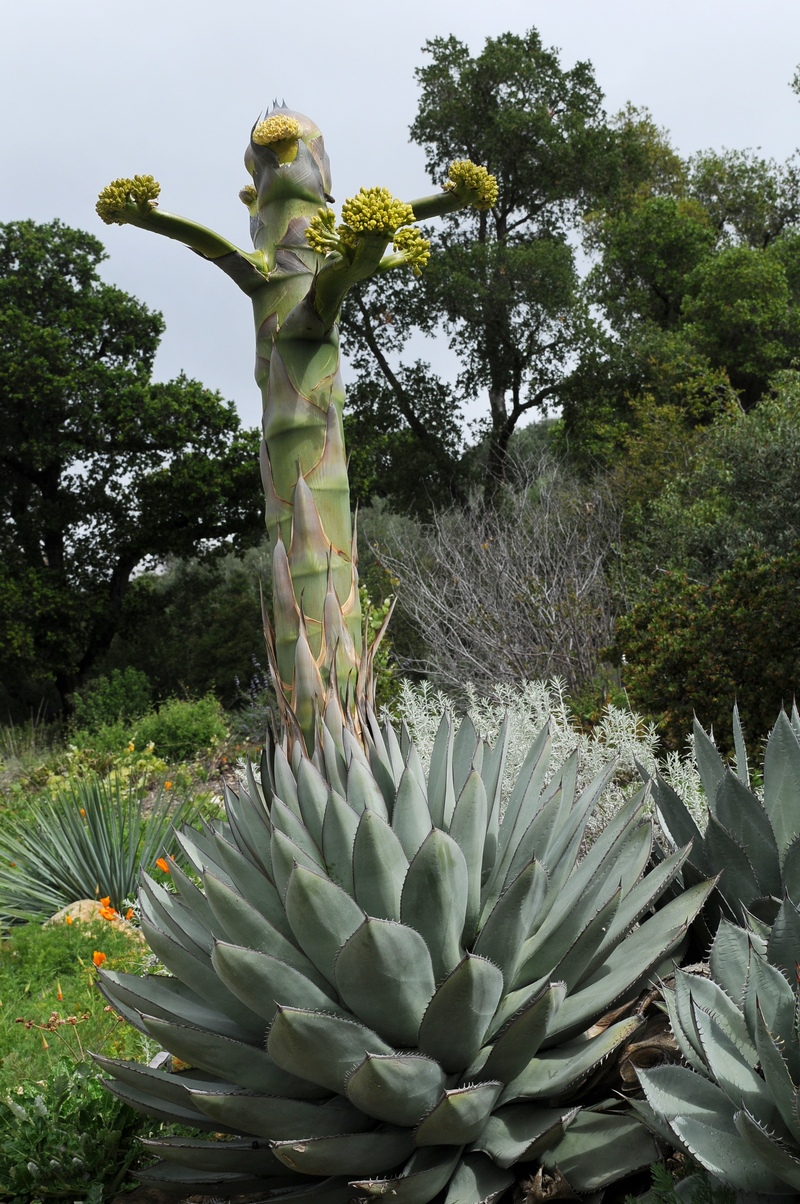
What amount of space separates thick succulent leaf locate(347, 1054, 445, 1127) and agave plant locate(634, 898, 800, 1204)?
0.39m

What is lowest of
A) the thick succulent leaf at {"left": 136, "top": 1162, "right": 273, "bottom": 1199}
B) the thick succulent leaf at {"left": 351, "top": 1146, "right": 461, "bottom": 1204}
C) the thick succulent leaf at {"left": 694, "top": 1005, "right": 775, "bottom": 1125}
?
the thick succulent leaf at {"left": 136, "top": 1162, "right": 273, "bottom": 1199}

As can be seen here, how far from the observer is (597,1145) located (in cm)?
177

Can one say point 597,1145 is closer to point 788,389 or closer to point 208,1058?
point 208,1058

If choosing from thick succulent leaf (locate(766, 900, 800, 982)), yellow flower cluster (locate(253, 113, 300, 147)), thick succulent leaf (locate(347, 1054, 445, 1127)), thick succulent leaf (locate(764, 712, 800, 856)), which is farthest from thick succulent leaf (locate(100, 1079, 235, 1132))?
yellow flower cluster (locate(253, 113, 300, 147))

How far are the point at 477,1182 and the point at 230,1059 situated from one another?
0.54 m

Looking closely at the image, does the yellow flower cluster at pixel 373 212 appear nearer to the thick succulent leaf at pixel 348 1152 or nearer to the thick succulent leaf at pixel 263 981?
the thick succulent leaf at pixel 263 981

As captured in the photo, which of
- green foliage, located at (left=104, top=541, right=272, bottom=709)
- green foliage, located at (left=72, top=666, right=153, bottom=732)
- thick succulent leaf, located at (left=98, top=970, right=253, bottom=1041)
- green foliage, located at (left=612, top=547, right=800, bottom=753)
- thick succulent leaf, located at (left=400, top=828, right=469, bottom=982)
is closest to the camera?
thick succulent leaf, located at (left=400, top=828, right=469, bottom=982)

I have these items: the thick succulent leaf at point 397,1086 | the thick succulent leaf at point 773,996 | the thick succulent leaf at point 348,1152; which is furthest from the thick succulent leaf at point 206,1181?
the thick succulent leaf at point 773,996

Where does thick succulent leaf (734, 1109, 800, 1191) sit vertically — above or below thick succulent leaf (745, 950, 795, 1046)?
below

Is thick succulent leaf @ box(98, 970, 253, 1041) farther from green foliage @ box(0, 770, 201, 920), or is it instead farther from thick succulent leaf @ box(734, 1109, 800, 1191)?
green foliage @ box(0, 770, 201, 920)

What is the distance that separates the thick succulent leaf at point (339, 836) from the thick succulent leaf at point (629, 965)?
0.53m

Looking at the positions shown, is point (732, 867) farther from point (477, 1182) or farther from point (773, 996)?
point (477, 1182)

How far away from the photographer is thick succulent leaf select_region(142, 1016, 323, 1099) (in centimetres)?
180

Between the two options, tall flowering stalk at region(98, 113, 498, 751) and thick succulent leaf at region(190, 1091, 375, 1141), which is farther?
tall flowering stalk at region(98, 113, 498, 751)
